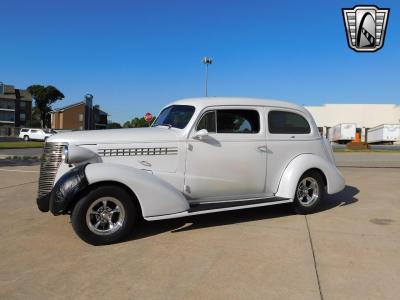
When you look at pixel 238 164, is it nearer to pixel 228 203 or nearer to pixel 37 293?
pixel 228 203

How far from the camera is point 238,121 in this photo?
617 centimetres

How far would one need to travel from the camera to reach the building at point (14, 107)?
3556 inches

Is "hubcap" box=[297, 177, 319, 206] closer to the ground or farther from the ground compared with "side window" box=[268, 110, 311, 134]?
closer to the ground

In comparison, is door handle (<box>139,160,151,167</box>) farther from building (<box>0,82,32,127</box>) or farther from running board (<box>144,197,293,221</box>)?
building (<box>0,82,32,127</box>)

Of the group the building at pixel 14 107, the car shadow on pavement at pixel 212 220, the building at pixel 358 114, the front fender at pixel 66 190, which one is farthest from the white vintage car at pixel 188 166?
the building at pixel 14 107

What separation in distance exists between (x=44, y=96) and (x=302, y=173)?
10819cm

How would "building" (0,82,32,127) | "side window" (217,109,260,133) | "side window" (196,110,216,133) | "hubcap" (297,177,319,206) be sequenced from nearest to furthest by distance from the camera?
"side window" (196,110,216,133) < "side window" (217,109,260,133) < "hubcap" (297,177,319,206) < "building" (0,82,32,127)

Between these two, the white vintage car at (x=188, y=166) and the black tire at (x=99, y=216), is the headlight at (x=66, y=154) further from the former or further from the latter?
the black tire at (x=99, y=216)

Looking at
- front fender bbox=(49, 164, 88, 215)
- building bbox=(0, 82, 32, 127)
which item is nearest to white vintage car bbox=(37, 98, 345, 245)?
front fender bbox=(49, 164, 88, 215)

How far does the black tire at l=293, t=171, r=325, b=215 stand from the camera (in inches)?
257

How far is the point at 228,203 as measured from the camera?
19.4 feet

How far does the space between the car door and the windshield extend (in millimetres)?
223

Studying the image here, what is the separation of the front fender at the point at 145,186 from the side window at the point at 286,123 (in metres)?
2.08

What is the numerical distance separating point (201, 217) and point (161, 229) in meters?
0.93
